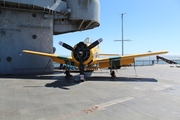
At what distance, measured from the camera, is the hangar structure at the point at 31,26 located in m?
14.5

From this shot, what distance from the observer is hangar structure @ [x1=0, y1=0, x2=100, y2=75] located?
1450cm

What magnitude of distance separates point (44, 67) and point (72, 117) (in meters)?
12.6

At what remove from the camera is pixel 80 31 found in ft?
67.4

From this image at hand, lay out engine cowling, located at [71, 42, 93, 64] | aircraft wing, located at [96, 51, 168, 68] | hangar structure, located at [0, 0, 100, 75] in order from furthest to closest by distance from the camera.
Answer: hangar structure, located at [0, 0, 100, 75] → aircraft wing, located at [96, 51, 168, 68] → engine cowling, located at [71, 42, 93, 64]

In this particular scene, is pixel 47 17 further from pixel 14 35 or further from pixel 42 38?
pixel 14 35

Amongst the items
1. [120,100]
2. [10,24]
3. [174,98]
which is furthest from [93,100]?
[10,24]

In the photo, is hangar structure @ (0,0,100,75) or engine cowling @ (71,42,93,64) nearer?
engine cowling @ (71,42,93,64)

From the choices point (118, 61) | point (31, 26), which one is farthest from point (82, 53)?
point (31, 26)

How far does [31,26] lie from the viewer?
1546cm

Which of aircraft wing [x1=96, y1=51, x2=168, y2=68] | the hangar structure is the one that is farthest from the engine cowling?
the hangar structure

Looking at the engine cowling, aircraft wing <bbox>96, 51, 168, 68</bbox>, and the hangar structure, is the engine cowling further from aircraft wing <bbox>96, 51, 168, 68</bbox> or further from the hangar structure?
the hangar structure

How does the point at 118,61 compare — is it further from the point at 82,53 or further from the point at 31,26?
the point at 31,26

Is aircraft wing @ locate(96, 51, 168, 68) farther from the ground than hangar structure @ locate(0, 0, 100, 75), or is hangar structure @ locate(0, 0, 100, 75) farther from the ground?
hangar structure @ locate(0, 0, 100, 75)

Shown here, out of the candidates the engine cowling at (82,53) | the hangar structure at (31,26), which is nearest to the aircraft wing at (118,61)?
the engine cowling at (82,53)
